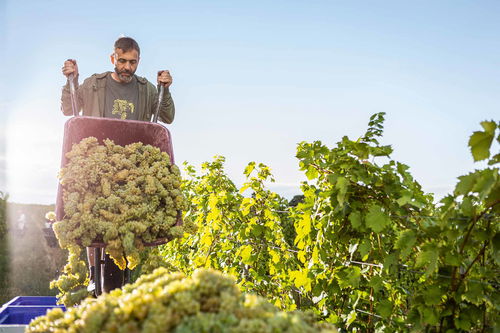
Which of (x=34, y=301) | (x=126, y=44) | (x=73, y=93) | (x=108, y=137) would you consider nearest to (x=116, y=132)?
(x=108, y=137)

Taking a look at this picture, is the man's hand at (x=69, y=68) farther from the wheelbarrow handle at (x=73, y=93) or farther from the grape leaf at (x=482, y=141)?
the grape leaf at (x=482, y=141)

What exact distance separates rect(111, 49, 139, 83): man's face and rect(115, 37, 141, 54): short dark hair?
0.02 m

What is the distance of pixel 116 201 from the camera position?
8.04 ft

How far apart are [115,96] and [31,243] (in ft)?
22.1

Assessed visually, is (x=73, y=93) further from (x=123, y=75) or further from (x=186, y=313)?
(x=186, y=313)

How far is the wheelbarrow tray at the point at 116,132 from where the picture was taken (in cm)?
281

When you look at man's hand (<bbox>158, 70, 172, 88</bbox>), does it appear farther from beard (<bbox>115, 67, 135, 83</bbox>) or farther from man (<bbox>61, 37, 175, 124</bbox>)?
beard (<bbox>115, 67, 135, 83</bbox>)

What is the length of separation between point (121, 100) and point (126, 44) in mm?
418

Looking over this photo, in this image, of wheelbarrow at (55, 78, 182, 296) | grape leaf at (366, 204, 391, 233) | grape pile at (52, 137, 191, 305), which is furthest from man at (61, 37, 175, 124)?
grape leaf at (366, 204, 391, 233)

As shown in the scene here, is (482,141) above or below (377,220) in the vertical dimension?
above

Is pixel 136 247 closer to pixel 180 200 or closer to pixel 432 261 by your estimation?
pixel 180 200

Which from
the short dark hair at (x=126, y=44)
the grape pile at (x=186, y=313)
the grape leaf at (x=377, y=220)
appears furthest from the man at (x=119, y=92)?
the grape pile at (x=186, y=313)

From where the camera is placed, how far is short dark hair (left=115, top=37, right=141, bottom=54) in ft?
Answer: 11.4

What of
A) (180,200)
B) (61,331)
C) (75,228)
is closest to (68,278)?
(75,228)
